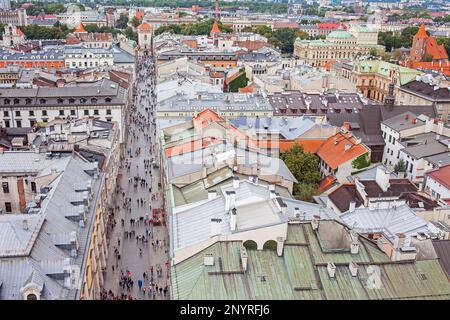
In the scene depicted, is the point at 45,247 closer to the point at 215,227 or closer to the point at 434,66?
the point at 215,227

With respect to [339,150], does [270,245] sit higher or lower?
higher

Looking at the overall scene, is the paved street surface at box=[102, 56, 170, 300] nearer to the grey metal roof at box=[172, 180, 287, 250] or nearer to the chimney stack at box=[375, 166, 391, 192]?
the grey metal roof at box=[172, 180, 287, 250]

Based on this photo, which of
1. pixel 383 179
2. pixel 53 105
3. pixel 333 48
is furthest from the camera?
pixel 333 48

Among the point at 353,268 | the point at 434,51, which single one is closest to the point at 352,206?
the point at 353,268

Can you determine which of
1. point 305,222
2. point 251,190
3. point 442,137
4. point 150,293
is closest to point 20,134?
point 150,293

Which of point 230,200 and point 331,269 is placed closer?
point 331,269

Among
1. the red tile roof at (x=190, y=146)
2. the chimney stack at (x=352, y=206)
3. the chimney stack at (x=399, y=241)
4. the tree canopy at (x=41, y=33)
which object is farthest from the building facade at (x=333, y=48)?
the chimney stack at (x=399, y=241)
